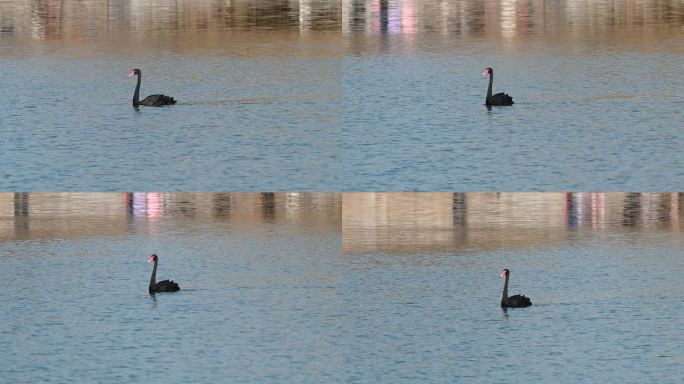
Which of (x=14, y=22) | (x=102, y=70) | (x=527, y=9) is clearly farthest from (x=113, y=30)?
(x=527, y=9)

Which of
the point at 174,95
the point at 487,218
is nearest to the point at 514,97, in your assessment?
the point at 174,95

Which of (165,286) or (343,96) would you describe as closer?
(165,286)

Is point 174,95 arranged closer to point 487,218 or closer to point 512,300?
point 487,218

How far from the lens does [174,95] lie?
31203 millimetres

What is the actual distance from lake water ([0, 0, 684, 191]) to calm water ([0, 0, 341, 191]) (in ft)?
0.15

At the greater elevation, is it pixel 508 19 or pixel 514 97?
pixel 508 19

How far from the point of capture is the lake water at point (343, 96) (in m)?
23.7

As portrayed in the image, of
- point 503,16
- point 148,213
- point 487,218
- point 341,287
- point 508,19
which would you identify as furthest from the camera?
point 503,16

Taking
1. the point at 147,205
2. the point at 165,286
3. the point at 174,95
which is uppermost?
the point at 174,95

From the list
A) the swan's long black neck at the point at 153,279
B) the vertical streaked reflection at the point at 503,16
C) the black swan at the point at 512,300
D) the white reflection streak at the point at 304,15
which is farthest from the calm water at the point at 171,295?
the vertical streaked reflection at the point at 503,16

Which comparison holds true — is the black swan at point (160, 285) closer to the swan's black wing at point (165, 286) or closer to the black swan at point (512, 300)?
the swan's black wing at point (165, 286)

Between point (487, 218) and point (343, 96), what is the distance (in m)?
7.16

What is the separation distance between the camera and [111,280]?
20.8m

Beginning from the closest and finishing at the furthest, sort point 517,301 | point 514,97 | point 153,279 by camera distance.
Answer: point 517,301
point 153,279
point 514,97
